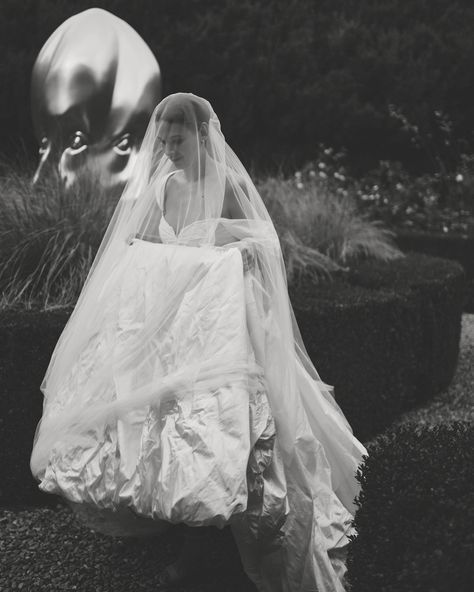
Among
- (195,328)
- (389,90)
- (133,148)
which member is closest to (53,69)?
(133,148)

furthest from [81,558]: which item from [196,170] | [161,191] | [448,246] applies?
[448,246]

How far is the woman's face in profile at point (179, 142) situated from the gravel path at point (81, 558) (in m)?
1.52

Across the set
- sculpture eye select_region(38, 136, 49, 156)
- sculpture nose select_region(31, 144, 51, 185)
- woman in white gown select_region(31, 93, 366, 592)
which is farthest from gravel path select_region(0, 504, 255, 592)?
sculpture eye select_region(38, 136, 49, 156)

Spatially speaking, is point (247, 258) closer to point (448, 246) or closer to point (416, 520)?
point (416, 520)

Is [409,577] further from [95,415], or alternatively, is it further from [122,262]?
[122,262]

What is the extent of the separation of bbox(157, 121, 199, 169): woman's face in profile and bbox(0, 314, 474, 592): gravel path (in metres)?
1.52

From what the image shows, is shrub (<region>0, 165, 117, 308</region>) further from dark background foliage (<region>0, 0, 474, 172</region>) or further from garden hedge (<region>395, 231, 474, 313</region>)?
dark background foliage (<region>0, 0, 474, 172</region>)

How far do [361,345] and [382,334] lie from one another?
241 millimetres

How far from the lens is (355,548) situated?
6.98 ft

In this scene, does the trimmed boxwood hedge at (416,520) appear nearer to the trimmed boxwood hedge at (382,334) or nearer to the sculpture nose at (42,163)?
the trimmed boxwood hedge at (382,334)

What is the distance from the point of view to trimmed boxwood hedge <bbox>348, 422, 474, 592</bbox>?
186 cm

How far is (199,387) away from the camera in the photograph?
8.20ft

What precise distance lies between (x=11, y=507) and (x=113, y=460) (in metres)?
1.28

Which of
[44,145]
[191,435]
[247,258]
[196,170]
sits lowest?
[44,145]
